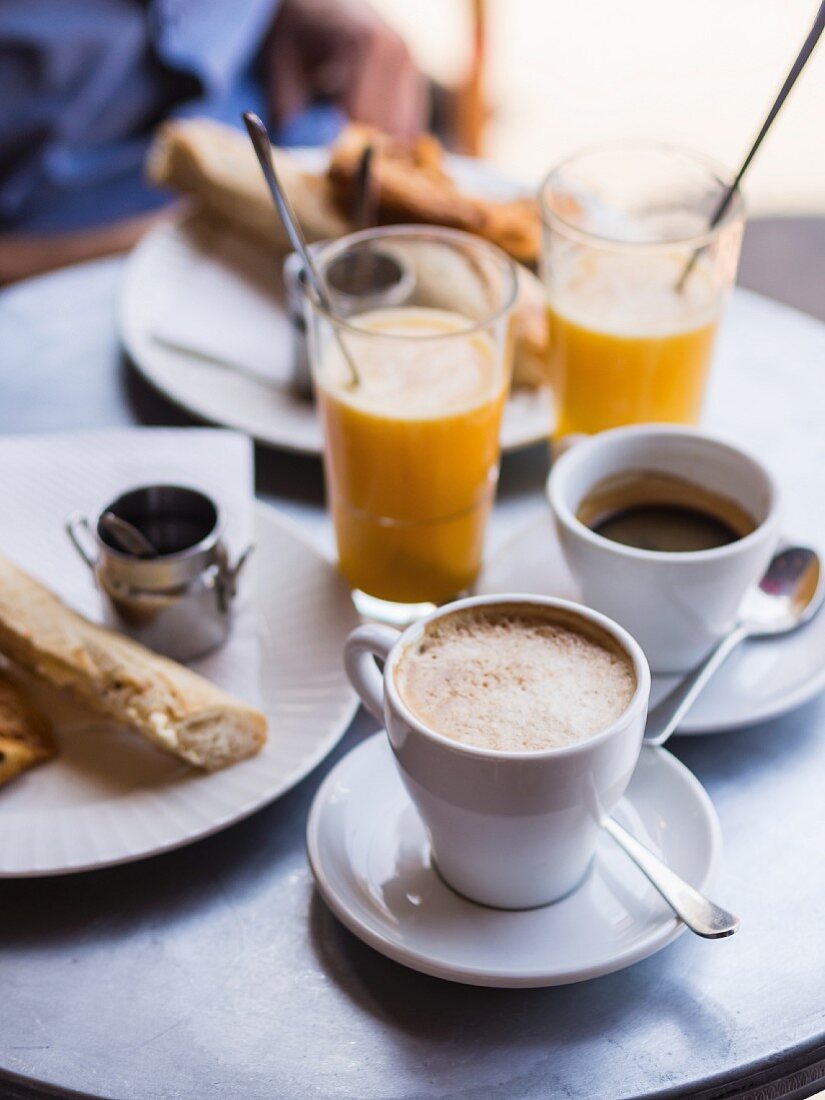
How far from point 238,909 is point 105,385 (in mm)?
826

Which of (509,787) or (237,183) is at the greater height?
(509,787)

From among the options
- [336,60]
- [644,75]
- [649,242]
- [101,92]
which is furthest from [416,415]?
[644,75]

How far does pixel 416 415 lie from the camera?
3.67 feet

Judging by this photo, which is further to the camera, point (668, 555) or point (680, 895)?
point (668, 555)

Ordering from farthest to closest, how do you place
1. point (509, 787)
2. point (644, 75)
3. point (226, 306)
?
point (644, 75)
point (226, 306)
point (509, 787)

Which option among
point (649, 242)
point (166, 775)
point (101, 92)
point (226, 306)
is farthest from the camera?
point (101, 92)

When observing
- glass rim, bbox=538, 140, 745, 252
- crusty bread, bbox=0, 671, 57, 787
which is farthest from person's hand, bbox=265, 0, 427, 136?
crusty bread, bbox=0, 671, 57, 787

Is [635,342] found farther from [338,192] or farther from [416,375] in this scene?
[338,192]

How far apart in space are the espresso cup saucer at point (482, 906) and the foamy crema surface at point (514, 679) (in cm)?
13

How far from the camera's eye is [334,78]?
2.94 metres

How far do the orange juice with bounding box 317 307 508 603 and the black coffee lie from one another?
5.1 inches

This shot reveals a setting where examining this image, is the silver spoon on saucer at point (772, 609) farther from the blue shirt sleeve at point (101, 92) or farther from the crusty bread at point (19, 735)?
the blue shirt sleeve at point (101, 92)

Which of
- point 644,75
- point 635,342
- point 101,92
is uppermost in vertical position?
point 635,342

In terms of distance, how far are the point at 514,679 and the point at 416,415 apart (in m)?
0.35
